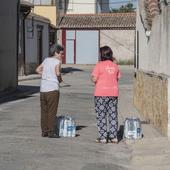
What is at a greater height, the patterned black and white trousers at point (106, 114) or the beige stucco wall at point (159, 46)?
the beige stucco wall at point (159, 46)

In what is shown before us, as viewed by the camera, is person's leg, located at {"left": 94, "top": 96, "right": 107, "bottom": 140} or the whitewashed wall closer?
person's leg, located at {"left": 94, "top": 96, "right": 107, "bottom": 140}

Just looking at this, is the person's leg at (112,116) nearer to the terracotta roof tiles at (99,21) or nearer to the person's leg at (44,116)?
the person's leg at (44,116)

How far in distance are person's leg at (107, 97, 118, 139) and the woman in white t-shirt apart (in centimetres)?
111

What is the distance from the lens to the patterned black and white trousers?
1253cm

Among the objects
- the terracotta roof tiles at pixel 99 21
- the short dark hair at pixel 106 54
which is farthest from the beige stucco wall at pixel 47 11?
the short dark hair at pixel 106 54

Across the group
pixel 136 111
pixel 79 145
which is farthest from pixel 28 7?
pixel 79 145

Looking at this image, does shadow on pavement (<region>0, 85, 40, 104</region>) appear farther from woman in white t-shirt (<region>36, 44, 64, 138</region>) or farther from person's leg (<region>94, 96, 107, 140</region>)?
person's leg (<region>94, 96, 107, 140</region>)

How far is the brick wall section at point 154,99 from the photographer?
13.0 m

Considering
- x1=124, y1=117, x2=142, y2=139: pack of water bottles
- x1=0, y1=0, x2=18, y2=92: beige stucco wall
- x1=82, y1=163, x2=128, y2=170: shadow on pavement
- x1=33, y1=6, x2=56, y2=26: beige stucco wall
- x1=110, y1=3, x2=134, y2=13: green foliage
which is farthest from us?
x1=110, y1=3, x2=134, y2=13: green foliage

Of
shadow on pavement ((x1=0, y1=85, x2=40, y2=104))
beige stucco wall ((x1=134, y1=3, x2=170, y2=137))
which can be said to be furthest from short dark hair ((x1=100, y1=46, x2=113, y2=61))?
shadow on pavement ((x1=0, y1=85, x2=40, y2=104))

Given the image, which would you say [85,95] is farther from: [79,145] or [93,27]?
[93,27]

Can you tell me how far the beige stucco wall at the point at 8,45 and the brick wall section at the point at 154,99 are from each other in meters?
7.99

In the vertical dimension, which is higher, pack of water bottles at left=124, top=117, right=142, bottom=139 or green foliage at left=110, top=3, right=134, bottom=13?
green foliage at left=110, top=3, right=134, bottom=13

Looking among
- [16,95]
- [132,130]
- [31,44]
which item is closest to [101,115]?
[132,130]
